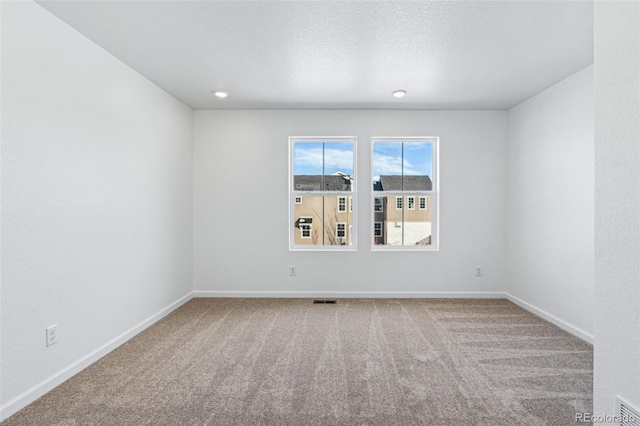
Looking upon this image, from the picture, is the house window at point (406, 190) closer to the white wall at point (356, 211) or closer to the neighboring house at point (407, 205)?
the neighboring house at point (407, 205)

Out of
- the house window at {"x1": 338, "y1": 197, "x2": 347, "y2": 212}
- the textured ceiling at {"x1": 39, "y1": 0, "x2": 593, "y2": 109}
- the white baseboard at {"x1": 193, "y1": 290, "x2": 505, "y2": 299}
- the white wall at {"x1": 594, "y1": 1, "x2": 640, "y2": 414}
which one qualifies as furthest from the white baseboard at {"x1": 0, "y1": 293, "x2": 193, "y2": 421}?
the white wall at {"x1": 594, "y1": 1, "x2": 640, "y2": 414}

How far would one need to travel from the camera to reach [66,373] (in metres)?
2.41

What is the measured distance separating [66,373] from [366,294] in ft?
10.7

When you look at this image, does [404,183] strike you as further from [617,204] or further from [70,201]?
[70,201]

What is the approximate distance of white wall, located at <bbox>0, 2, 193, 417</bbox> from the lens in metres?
2.04

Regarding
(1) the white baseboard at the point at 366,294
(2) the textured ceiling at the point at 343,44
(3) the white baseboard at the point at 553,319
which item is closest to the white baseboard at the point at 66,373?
(1) the white baseboard at the point at 366,294

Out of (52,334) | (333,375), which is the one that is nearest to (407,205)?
(333,375)

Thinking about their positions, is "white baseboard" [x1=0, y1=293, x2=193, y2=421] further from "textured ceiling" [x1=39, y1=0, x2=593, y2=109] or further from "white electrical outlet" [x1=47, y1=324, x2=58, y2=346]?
"textured ceiling" [x1=39, y1=0, x2=593, y2=109]

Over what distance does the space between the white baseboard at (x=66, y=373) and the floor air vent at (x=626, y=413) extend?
311 centimetres

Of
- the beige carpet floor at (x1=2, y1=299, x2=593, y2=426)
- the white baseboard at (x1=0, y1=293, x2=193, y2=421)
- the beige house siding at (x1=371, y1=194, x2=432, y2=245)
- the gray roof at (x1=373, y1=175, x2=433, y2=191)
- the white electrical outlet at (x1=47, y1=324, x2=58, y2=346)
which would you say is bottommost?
the beige carpet floor at (x1=2, y1=299, x2=593, y2=426)

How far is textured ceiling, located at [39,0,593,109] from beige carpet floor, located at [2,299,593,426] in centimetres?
249

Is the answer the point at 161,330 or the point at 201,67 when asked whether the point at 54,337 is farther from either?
the point at 201,67

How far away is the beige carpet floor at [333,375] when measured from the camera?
200 cm

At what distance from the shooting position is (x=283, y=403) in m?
2.10
